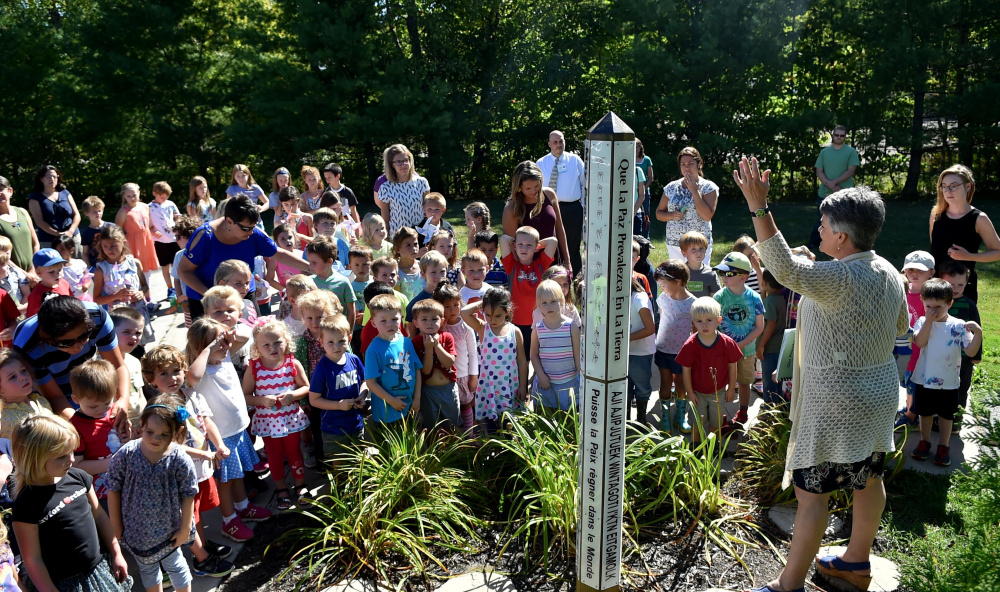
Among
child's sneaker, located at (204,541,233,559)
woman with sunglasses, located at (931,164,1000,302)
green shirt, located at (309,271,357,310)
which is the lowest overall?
child's sneaker, located at (204,541,233,559)

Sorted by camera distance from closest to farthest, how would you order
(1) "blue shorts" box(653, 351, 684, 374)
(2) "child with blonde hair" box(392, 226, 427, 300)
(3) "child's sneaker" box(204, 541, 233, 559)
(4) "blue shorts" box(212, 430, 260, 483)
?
(3) "child's sneaker" box(204, 541, 233, 559), (4) "blue shorts" box(212, 430, 260, 483), (1) "blue shorts" box(653, 351, 684, 374), (2) "child with blonde hair" box(392, 226, 427, 300)

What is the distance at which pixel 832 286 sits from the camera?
3166mm

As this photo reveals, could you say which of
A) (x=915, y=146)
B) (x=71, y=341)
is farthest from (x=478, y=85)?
(x=71, y=341)

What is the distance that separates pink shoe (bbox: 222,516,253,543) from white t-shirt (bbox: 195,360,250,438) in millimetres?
512

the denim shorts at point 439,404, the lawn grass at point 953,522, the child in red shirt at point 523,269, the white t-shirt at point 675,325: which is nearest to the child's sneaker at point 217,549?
the denim shorts at point 439,404

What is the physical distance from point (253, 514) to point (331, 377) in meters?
0.94

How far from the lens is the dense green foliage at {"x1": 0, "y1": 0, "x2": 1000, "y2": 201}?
15.5 metres

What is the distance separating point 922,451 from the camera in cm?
502

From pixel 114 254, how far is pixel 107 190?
14.3 metres

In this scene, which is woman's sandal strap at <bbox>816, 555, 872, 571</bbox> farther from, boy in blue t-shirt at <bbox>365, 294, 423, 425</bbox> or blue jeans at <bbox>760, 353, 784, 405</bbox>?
boy in blue t-shirt at <bbox>365, 294, 423, 425</bbox>

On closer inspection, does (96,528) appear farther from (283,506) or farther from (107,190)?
(107,190)

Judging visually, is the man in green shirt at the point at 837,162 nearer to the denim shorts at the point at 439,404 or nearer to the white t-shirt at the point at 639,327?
the white t-shirt at the point at 639,327

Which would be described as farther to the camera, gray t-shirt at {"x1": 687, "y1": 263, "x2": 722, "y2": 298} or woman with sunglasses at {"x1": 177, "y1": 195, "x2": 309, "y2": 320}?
gray t-shirt at {"x1": 687, "y1": 263, "x2": 722, "y2": 298}

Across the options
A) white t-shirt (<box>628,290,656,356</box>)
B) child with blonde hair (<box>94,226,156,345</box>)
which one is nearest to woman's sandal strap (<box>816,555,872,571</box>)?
white t-shirt (<box>628,290,656,356</box>)
